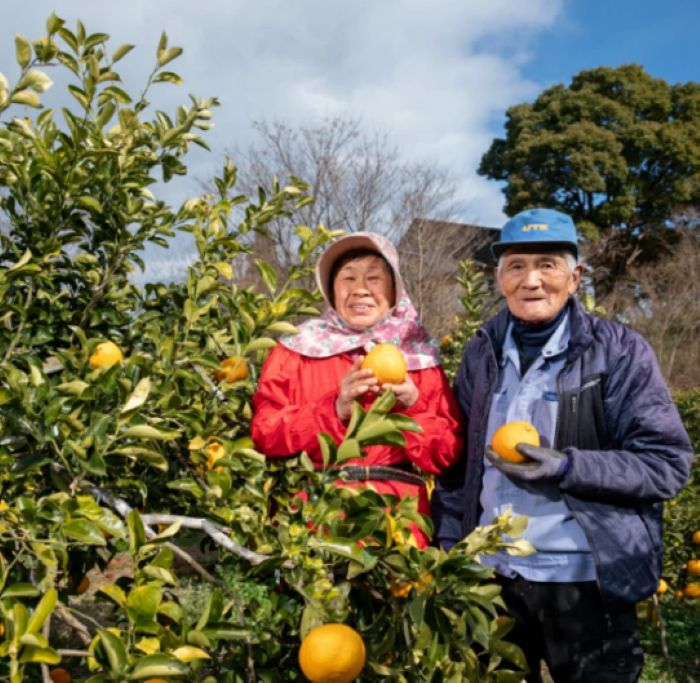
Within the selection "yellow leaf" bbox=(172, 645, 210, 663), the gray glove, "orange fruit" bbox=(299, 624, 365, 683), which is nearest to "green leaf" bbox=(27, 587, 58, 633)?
"yellow leaf" bbox=(172, 645, 210, 663)

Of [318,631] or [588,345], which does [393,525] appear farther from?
[588,345]

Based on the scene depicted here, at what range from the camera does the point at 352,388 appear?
5.49ft

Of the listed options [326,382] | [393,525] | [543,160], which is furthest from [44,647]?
[543,160]

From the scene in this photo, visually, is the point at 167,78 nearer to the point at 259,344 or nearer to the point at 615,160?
the point at 259,344

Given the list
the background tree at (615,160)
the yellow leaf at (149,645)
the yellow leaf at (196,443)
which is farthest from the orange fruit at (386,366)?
the background tree at (615,160)

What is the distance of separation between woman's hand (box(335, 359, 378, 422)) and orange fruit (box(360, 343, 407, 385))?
3cm

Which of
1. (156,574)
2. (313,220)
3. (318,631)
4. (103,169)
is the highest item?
(313,220)

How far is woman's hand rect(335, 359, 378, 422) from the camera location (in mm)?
1652

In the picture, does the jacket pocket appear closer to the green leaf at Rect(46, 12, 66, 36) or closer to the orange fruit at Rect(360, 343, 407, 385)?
the orange fruit at Rect(360, 343, 407, 385)

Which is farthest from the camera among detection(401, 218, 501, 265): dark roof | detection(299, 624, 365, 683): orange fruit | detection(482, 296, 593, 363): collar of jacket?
detection(401, 218, 501, 265): dark roof

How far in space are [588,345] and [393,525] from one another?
2.75ft

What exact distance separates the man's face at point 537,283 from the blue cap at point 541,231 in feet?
0.12

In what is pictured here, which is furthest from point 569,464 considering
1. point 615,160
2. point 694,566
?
point 615,160

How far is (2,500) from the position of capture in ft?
4.24
